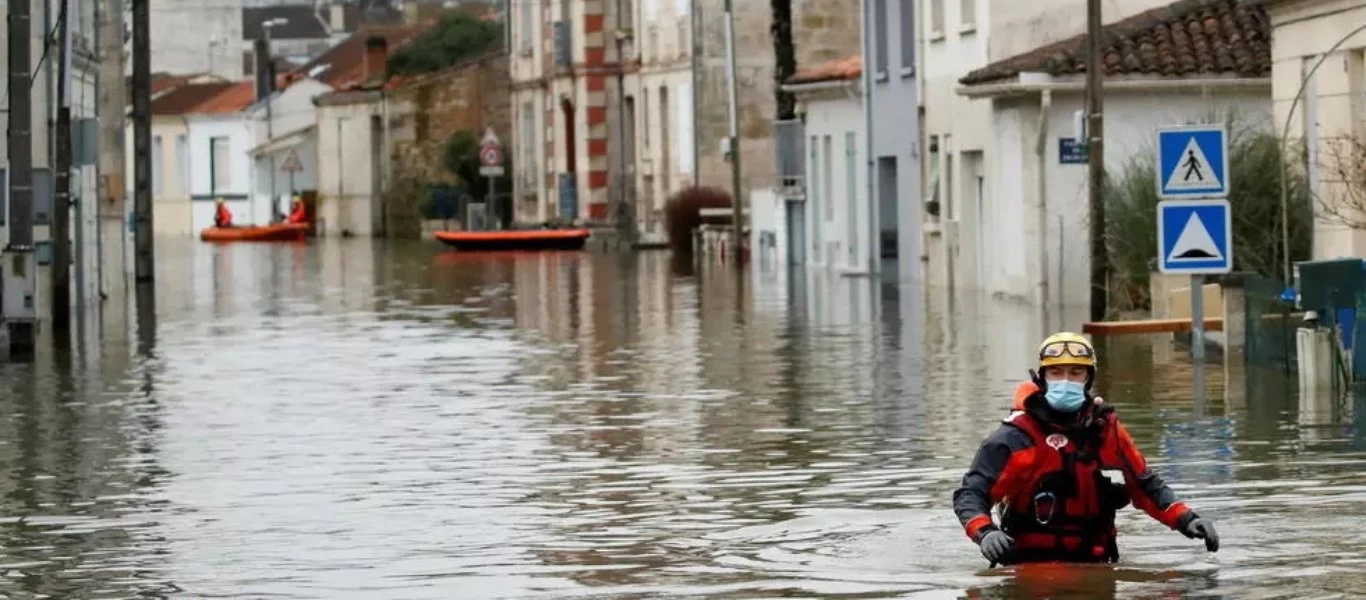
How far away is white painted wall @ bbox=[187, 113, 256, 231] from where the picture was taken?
426 ft

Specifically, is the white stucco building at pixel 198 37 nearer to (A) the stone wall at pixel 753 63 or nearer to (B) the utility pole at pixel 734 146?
(A) the stone wall at pixel 753 63

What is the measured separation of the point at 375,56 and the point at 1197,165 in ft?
318

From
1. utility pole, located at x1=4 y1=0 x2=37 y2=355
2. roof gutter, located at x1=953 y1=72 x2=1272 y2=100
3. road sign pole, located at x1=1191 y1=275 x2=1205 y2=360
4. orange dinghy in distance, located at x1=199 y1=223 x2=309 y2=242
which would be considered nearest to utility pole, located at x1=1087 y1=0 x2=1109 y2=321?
roof gutter, located at x1=953 y1=72 x2=1272 y2=100

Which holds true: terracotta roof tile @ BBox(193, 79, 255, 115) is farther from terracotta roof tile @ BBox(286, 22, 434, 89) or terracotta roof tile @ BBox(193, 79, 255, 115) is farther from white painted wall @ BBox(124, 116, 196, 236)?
terracotta roof tile @ BBox(286, 22, 434, 89)

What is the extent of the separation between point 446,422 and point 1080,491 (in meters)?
10.6

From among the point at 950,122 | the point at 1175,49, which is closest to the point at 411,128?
the point at 950,122

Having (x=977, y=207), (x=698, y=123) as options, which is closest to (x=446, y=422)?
(x=977, y=207)

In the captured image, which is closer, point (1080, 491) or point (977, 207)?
point (1080, 491)

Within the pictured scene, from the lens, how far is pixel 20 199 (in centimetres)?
3228

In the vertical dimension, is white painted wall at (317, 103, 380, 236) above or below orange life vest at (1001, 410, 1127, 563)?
above

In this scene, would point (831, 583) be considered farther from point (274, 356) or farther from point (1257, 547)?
point (274, 356)

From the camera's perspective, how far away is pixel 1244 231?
3127 cm

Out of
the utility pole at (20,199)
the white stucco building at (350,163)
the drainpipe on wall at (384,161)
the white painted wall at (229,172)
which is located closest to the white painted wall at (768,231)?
the utility pole at (20,199)

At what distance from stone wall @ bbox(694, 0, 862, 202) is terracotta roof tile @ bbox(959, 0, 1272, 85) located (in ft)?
101
